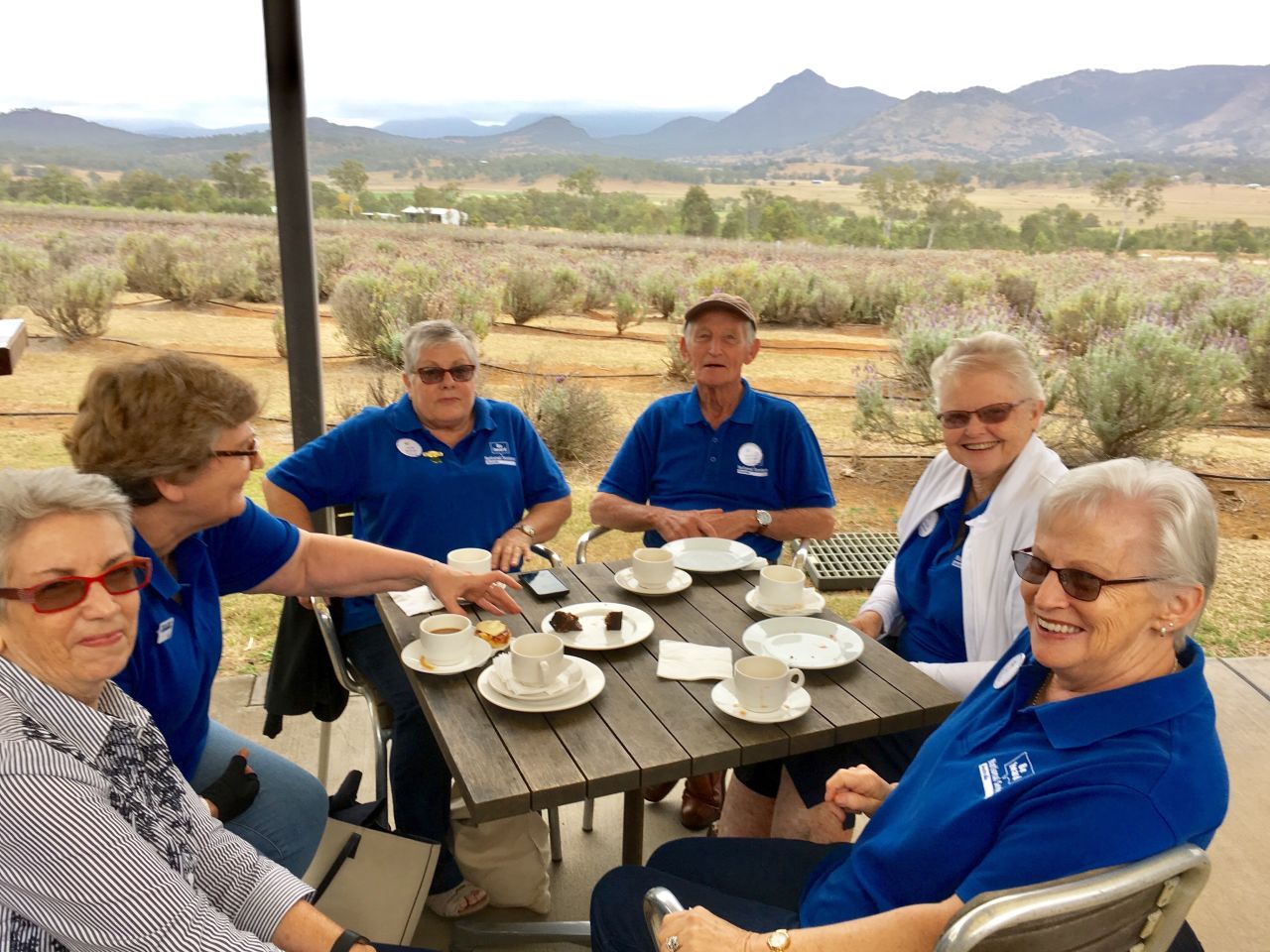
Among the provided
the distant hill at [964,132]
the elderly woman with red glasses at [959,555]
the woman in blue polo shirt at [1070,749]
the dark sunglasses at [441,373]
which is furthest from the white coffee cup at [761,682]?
the distant hill at [964,132]

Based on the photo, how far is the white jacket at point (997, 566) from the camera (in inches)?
77.4

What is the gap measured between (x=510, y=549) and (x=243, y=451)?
38.1 inches

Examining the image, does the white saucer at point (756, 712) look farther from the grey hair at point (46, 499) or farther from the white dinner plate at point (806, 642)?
the grey hair at point (46, 499)

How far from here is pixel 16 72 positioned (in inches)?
123

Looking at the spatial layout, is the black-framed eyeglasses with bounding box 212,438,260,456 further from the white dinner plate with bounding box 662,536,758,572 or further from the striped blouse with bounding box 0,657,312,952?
the white dinner plate with bounding box 662,536,758,572

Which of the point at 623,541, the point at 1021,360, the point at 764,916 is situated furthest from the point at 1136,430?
the point at 764,916

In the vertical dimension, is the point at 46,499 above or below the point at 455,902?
above

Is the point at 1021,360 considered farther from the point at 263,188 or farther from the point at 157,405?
the point at 263,188

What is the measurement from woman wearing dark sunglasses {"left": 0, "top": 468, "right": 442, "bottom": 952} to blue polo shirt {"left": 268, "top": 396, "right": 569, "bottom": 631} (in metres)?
1.17

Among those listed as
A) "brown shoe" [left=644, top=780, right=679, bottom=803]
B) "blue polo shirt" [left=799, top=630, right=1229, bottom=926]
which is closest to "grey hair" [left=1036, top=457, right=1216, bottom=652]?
"blue polo shirt" [left=799, top=630, right=1229, bottom=926]

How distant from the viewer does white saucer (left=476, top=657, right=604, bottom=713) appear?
5.31ft

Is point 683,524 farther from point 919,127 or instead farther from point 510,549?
point 919,127

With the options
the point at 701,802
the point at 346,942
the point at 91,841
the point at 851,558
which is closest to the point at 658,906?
the point at 346,942

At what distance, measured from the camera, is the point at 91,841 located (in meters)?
1.13
